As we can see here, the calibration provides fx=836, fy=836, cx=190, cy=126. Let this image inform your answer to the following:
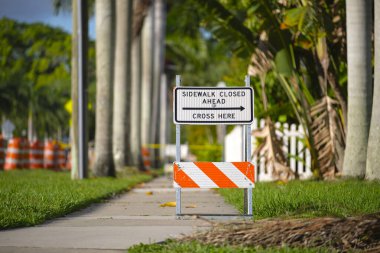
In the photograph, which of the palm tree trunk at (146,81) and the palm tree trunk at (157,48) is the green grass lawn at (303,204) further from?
the palm tree trunk at (157,48)

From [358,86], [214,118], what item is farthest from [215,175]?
[358,86]

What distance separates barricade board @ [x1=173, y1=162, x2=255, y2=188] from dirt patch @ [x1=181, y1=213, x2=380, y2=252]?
2192 millimetres

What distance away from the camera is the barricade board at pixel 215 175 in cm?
1054

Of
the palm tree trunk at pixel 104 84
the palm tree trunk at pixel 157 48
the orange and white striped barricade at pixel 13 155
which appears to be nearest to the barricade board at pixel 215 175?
the palm tree trunk at pixel 104 84

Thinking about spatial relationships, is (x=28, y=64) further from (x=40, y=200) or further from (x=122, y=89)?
(x=40, y=200)

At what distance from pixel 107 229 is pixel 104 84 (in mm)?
13993

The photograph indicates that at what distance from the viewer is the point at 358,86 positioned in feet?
53.4

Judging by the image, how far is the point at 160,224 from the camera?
10430 mm

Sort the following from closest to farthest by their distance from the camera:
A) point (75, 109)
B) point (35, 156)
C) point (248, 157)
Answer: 1. point (248, 157)
2. point (75, 109)
3. point (35, 156)

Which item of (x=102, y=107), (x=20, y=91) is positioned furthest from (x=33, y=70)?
(x=102, y=107)

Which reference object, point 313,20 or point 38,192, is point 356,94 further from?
point 38,192

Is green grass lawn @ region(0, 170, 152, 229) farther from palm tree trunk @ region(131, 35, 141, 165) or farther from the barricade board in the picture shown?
palm tree trunk @ region(131, 35, 141, 165)

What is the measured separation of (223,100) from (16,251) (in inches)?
142

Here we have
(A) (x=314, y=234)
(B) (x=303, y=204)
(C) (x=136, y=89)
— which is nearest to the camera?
(A) (x=314, y=234)
